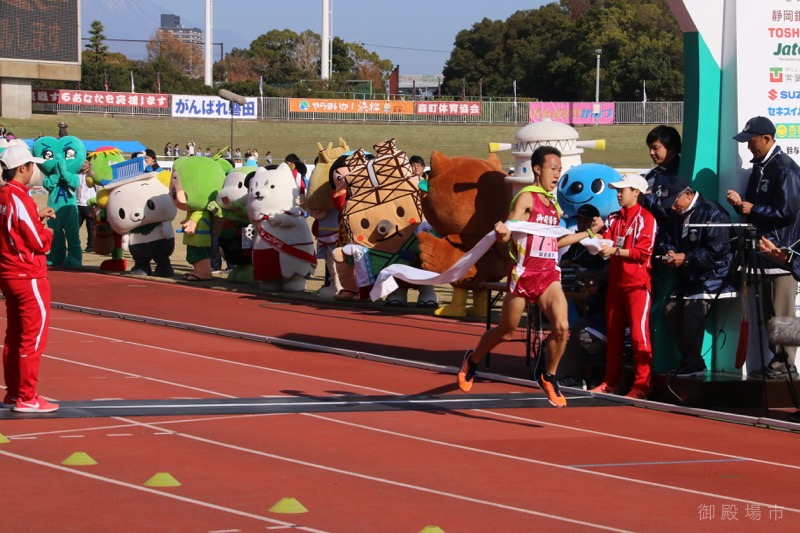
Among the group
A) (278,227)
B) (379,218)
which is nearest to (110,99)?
(278,227)

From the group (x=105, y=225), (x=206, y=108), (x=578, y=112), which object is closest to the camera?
(x=105, y=225)

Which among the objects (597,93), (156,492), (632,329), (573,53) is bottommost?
(156,492)

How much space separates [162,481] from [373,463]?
1486mm

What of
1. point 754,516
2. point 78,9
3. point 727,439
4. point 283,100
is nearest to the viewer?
point 754,516

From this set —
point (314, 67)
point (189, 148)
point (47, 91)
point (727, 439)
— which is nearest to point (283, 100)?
point (47, 91)

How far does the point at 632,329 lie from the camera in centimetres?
1027

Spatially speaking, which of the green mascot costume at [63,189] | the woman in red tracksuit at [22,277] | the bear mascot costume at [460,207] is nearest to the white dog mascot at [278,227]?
the bear mascot costume at [460,207]

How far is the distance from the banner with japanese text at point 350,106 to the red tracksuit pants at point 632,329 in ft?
198

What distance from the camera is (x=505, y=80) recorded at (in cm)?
9125

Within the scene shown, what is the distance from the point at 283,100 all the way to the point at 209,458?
6310 cm

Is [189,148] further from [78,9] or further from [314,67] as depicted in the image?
[314,67]

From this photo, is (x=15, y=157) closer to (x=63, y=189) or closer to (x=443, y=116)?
(x=63, y=189)

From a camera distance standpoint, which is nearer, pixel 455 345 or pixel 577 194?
pixel 577 194

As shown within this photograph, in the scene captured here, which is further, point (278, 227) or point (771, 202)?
point (278, 227)
